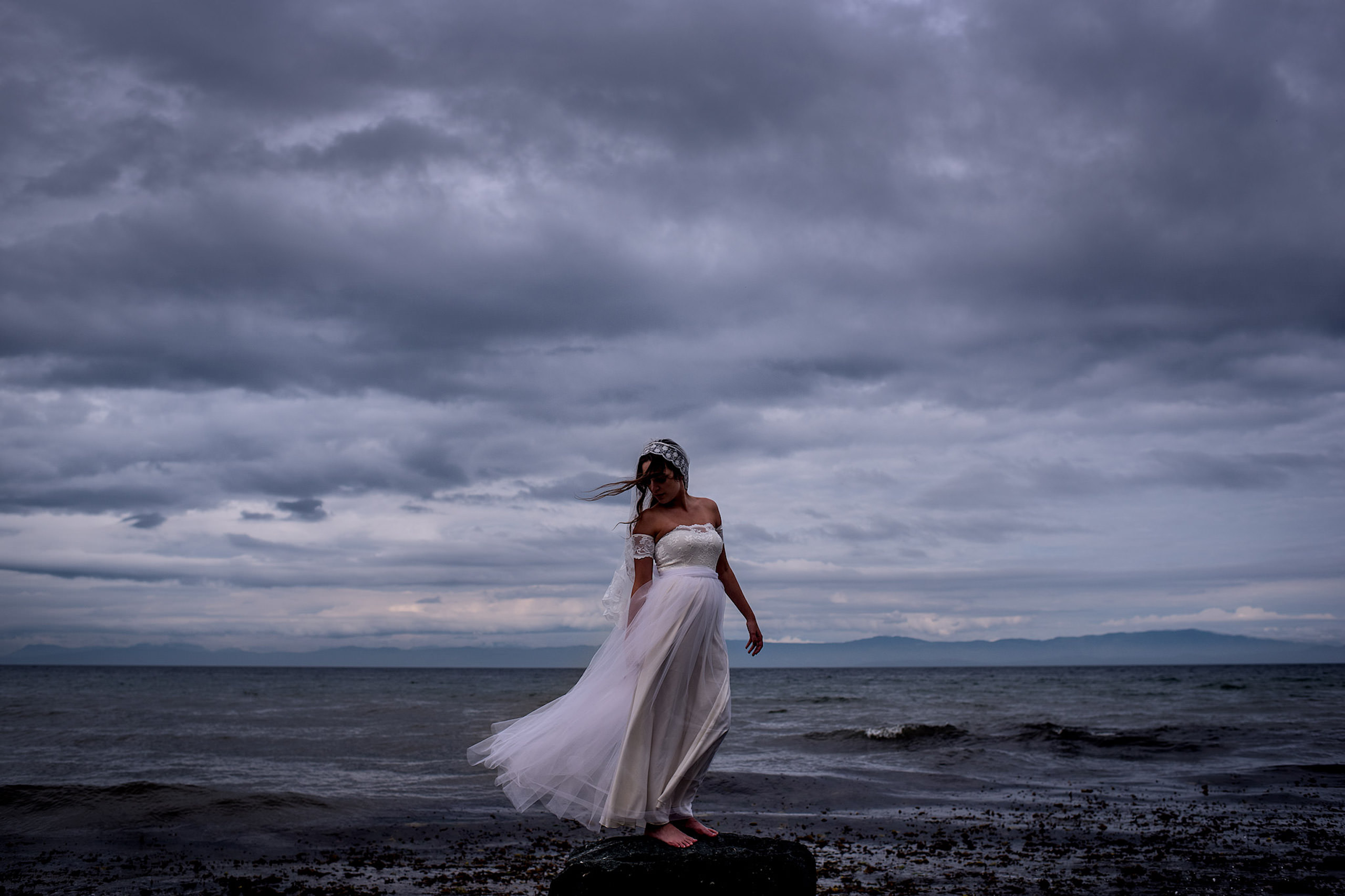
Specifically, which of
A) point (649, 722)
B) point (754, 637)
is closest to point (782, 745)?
point (754, 637)

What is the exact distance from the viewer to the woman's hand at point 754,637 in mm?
6395

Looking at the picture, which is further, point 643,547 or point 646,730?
point 643,547

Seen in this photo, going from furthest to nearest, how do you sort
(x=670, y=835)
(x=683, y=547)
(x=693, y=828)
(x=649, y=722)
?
(x=683, y=547) → (x=693, y=828) → (x=649, y=722) → (x=670, y=835)

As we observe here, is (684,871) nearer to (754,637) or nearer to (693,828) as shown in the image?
(693,828)

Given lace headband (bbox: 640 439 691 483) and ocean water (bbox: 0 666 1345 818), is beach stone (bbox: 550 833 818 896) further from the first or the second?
ocean water (bbox: 0 666 1345 818)

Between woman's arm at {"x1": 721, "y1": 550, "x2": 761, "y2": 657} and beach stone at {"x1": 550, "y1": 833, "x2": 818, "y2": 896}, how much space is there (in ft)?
4.58

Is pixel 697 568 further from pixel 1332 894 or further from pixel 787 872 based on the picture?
pixel 1332 894

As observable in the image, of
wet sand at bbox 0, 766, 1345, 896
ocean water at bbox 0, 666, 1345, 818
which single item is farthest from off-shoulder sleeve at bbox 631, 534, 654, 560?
ocean water at bbox 0, 666, 1345, 818

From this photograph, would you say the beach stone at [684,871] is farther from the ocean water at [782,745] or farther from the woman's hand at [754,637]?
the ocean water at [782,745]

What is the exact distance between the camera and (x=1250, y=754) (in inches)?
723

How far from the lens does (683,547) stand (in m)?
5.94

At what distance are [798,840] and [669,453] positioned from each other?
672 cm

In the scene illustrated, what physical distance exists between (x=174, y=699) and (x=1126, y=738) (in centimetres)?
4374

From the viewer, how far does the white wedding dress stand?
5656 mm
